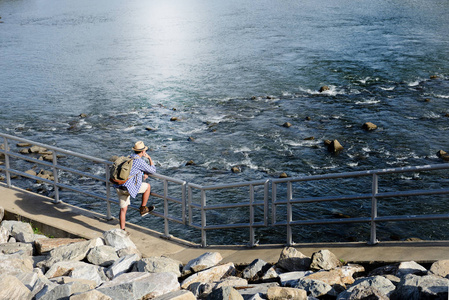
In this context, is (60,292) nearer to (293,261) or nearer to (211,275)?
(211,275)

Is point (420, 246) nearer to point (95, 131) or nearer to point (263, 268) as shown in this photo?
point (263, 268)

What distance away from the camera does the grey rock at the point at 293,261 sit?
21.8ft

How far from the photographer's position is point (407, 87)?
2344cm

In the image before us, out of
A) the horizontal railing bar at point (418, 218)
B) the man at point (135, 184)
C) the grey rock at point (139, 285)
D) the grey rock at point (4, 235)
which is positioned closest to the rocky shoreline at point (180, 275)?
the grey rock at point (139, 285)

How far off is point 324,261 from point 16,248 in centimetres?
447

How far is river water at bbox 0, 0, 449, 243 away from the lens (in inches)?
650

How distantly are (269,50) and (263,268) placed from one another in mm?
26163

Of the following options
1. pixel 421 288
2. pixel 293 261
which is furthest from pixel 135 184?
pixel 421 288

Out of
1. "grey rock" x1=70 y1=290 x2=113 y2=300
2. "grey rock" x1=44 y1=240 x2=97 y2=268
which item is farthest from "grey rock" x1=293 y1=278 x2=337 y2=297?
"grey rock" x1=44 y1=240 x2=97 y2=268

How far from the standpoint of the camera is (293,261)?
6648 millimetres

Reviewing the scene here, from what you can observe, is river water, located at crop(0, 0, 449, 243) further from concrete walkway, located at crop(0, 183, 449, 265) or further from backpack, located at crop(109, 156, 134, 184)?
backpack, located at crop(109, 156, 134, 184)

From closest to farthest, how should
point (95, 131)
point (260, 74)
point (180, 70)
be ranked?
point (95, 131), point (260, 74), point (180, 70)

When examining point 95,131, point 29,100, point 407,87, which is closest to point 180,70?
point 29,100

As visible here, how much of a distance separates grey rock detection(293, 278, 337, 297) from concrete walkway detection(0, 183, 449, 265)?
3.52 feet
